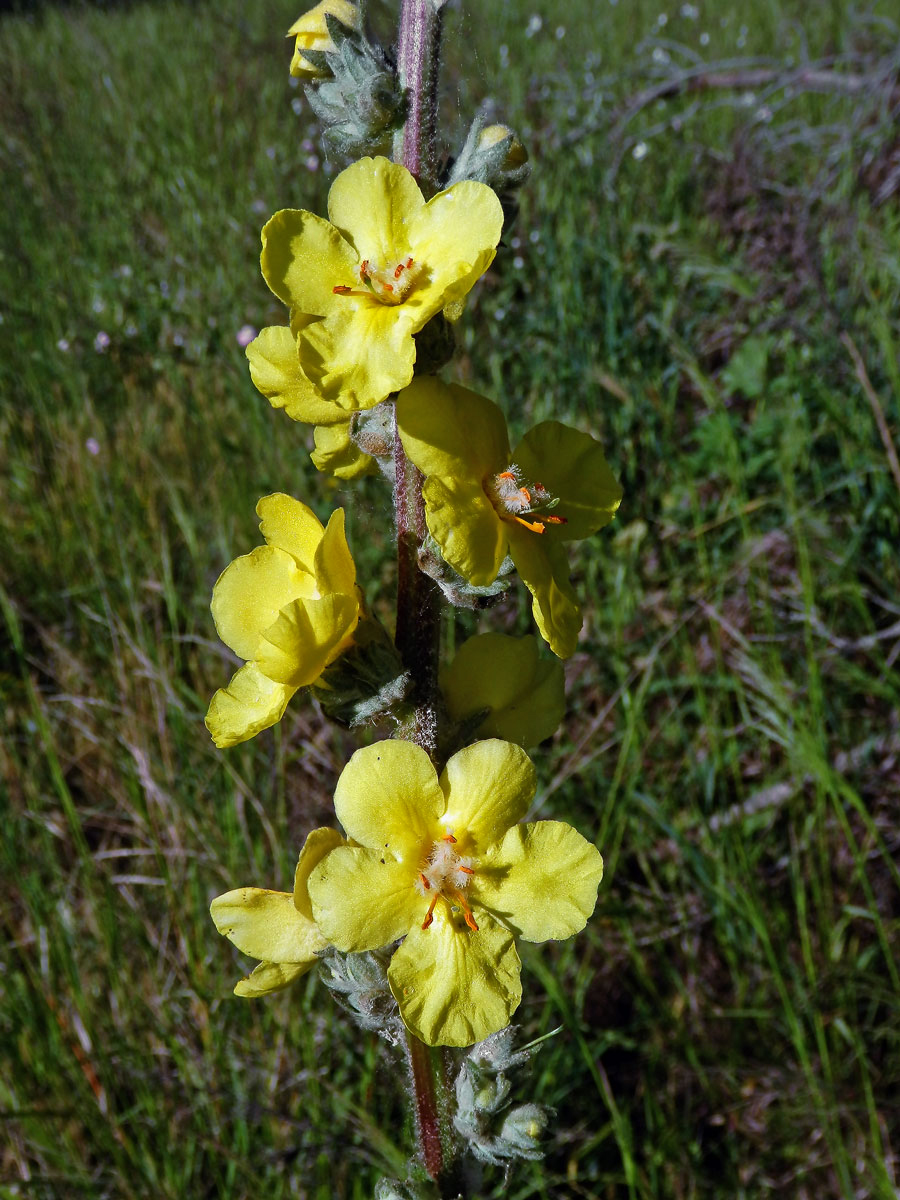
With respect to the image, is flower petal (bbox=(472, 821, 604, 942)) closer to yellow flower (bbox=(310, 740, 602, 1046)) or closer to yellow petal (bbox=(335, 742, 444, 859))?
yellow flower (bbox=(310, 740, 602, 1046))

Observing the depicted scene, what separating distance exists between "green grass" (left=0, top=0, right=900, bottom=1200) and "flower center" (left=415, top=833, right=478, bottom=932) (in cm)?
58

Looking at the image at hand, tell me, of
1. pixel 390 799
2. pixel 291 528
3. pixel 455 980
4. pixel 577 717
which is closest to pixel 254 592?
pixel 291 528

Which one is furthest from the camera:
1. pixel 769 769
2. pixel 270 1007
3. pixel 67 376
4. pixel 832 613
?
pixel 67 376

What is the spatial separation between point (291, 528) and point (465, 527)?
31 centimetres

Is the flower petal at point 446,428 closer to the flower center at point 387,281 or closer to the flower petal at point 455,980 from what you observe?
the flower center at point 387,281

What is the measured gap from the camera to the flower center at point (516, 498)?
124 cm

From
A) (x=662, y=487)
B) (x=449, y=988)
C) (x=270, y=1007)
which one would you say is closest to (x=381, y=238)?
(x=449, y=988)

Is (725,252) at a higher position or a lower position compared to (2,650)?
higher

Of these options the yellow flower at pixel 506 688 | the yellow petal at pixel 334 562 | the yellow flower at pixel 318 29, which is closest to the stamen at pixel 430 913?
the yellow flower at pixel 506 688

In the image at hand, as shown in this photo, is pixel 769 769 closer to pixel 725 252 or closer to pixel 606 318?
pixel 606 318

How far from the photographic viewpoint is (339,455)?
145cm

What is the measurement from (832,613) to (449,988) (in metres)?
2.10

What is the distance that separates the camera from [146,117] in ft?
19.2

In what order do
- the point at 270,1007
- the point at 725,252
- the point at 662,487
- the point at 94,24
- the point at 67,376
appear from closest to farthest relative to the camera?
the point at 270,1007 → the point at 662,487 → the point at 67,376 → the point at 725,252 → the point at 94,24
